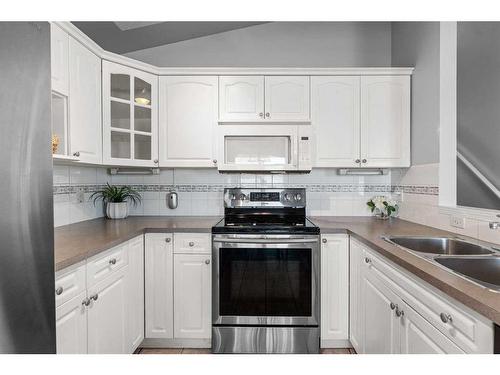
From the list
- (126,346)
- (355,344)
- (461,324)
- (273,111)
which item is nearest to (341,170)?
(273,111)

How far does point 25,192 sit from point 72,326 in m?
0.98

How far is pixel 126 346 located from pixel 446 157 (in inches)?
92.6

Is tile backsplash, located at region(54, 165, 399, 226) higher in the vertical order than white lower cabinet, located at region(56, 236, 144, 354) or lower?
higher

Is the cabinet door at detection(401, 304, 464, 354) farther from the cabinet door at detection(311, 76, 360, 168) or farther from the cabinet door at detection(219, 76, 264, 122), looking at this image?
the cabinet door at detection(219, 76, 264, 122)

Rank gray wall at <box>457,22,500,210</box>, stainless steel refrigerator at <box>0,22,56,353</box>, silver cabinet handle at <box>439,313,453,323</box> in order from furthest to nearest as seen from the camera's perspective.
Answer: gray wall at <box>457,22,500,210</box>
silver cabinet handle at <box>439,313,453,323</box>
stainless steel refrigerator at <box>0,22,56,353</box>

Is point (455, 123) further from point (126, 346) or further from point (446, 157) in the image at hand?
point (126, 346)

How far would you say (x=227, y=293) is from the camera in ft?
6.97

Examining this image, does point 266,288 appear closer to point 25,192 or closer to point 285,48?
point 25,192

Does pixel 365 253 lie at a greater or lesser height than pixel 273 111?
lesser

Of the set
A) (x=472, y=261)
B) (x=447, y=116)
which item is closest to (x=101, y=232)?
(x=472, y=261)

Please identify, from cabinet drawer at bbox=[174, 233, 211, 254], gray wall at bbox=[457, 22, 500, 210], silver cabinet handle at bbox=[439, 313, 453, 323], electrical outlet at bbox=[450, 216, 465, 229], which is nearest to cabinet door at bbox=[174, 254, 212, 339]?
cabinet drawer at bbox=[174, 233, 211, 254]

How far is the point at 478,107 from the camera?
180 cm

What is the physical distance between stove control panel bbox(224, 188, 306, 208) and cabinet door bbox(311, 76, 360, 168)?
0.41 m

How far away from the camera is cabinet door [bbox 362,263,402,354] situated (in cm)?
145
